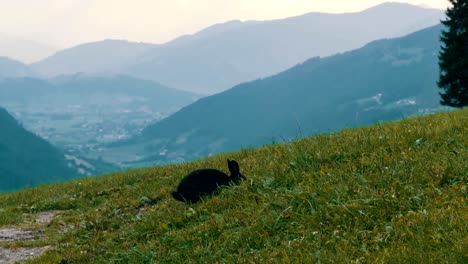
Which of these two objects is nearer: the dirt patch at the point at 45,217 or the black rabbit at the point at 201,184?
the black rabbit at the point at 201,184

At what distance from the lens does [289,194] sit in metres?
8.99

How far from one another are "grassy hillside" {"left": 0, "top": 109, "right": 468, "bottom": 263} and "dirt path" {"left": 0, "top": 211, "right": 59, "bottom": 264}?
12.2 inches

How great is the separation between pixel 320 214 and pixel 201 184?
11.4ft

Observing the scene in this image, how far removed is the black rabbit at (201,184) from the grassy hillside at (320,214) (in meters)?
0.32

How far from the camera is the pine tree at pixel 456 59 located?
6725cm

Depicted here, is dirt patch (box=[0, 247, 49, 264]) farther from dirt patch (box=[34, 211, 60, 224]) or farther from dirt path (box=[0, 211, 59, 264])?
dirt patch (box=[34, 211, 60, 224])

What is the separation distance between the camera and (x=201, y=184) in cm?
1087

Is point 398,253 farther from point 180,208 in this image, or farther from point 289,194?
point 180,208

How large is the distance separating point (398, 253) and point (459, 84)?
67550 millimetres

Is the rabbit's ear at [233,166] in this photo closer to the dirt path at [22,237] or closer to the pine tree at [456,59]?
the dirt path at [22,237]

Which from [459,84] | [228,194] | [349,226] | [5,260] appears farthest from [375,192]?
[459,84]

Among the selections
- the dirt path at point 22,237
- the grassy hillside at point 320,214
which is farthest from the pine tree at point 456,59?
the dirt path at point 22,237

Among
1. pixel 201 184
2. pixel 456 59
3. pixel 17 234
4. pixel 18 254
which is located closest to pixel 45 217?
pixel 17 234

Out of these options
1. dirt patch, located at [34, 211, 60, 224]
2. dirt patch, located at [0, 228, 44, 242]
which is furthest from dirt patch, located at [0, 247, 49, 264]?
dirt patch, located at [34, 211, 60, 224]
